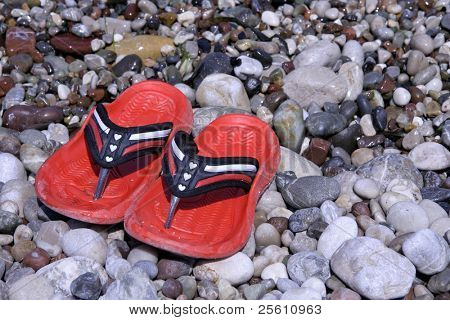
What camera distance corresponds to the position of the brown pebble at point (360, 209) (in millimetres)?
3328

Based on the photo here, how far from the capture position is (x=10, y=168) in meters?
3.54

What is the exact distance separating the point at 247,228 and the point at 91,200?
736 millimetres

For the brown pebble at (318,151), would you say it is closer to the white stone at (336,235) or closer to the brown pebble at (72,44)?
the white stone at (336,235)

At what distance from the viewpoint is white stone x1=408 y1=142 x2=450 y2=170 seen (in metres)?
3.61

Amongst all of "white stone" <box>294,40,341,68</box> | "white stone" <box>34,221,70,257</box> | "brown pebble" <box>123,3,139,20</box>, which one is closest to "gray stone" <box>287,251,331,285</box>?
"white stone" <box>34,221,70,257</box>

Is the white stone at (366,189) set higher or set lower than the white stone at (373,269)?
lower

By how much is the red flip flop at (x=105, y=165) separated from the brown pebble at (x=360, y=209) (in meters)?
0.93

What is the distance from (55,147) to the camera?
12.5 ft

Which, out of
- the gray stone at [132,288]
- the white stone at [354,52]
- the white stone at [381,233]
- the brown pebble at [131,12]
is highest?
the white stone at [381,233]

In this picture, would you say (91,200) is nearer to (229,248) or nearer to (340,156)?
(229,248)

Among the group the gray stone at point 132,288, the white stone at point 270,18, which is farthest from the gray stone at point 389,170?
the white stone at point 270,18

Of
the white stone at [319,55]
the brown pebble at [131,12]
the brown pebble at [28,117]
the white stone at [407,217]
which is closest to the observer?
the white stone at [407,217]

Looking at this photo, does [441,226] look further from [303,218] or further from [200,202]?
[200,202]

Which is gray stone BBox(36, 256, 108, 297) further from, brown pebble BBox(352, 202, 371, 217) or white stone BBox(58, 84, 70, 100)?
white stone BBox(58, 84, 70, 100)
